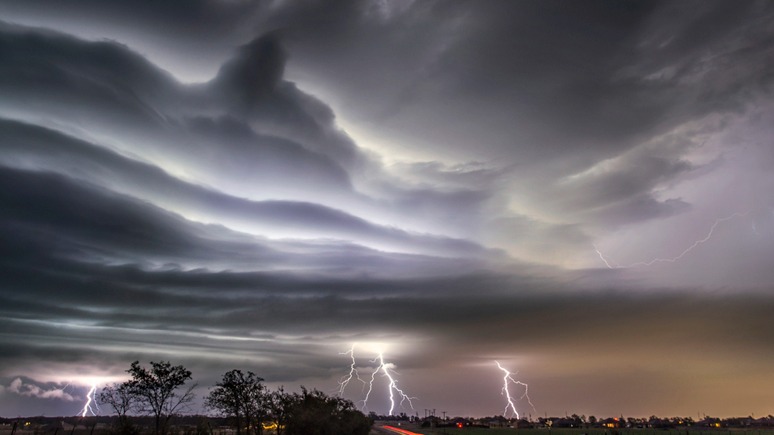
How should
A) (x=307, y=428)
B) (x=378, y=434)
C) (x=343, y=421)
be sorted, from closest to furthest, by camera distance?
1. (x=307, y=428)
2. (x=343, y=421)
3. (x=378, y=434)

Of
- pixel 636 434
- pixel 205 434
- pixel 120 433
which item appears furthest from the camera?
pixel 636 434

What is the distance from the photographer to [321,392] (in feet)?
289

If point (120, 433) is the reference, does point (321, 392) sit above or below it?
above

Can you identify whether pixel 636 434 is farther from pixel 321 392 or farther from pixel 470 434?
pixel 321 392

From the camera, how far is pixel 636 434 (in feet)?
558

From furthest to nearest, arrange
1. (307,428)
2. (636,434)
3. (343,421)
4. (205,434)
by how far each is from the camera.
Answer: (636,434)
(343,421)
(307,428)
(205,434)

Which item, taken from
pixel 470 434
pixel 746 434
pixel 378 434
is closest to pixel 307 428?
pixel 378 434

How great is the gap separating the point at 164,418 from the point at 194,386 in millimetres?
6608

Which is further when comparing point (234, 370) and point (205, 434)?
point (234, 370)

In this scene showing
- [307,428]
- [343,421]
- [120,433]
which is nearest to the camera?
[120,433]

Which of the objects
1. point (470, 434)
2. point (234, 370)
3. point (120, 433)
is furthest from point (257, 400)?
point (470, 434)

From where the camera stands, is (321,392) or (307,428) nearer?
(307,428)

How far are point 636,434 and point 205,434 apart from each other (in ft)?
512

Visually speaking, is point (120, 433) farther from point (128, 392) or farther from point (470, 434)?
point (470, 434)
